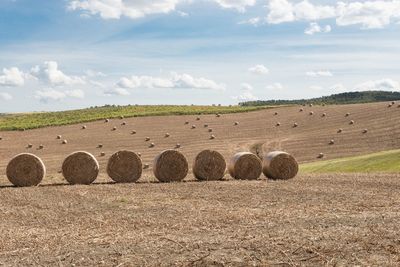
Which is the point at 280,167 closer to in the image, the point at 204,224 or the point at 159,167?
the point at 159,167

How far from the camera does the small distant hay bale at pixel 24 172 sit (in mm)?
26328

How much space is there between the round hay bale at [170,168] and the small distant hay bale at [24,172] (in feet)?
17.5

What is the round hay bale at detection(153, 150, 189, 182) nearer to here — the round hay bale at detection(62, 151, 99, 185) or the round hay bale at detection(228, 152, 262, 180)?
the round hay bale at detection(228, 152, 262, 180)

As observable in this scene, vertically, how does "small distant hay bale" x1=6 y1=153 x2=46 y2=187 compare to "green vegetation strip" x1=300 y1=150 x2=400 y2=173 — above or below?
above

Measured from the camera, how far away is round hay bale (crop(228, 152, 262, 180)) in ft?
94.4

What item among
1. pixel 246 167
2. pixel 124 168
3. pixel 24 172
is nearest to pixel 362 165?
pixel 246 167

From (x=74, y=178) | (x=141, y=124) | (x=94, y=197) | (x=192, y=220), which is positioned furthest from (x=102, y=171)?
(x=141, y=124)

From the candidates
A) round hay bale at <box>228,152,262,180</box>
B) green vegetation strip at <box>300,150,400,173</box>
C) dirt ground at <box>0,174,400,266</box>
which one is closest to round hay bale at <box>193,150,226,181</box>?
round hay bale at <box>228,152,262,180</box>

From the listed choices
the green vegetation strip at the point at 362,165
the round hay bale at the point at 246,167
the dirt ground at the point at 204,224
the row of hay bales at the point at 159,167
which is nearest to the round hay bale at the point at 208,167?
the row of hay bales at the point at 159,167

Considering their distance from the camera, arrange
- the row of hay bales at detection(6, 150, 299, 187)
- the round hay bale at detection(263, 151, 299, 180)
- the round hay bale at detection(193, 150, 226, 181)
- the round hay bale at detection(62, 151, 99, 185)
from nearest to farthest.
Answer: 1. the row of hay bales at detection(6, 150, 299, 187)
2. the round hay bale at detection(62, 151, 99, 185)
3. the round hay bale at detection(193, 150, 226, 181)
4. the round hay bale at detection(263, 151, 299, 180)

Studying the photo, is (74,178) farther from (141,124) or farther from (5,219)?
(141,124)

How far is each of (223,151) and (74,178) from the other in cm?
1797

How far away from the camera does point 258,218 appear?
52.2 feet

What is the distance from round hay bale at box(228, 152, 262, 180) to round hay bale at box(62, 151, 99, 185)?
6.74 m
